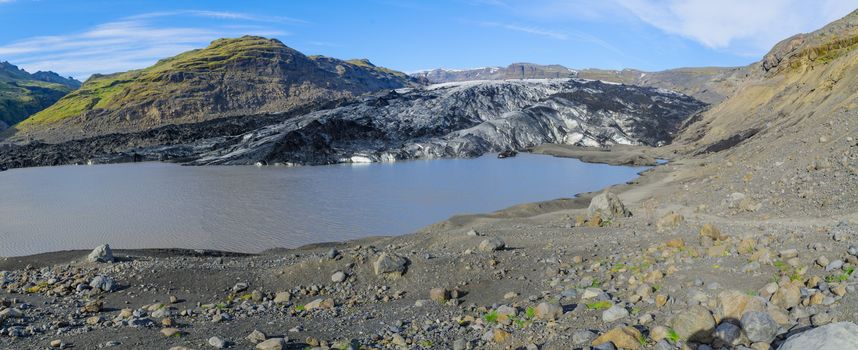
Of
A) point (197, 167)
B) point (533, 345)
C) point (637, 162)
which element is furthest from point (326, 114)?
point (533, 345)

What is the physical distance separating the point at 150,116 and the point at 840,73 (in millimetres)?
100019

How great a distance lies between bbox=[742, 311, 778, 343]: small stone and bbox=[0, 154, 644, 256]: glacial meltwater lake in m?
18.6

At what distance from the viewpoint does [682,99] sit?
351ft

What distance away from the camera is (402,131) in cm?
7856

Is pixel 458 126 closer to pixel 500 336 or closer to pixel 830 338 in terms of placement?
pixel 500 336

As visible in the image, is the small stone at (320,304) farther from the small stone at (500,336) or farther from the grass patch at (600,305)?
the grass patch at (600,305)

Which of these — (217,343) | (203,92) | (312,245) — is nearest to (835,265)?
(217,343)

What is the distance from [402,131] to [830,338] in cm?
7453

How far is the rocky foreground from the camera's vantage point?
6.84m

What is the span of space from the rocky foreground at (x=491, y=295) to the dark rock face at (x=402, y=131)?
49181mm

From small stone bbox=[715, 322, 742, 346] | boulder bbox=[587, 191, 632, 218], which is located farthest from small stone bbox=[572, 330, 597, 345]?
boulder bbox=[587, 191, 632, 218]

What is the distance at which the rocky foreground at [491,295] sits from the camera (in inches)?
269

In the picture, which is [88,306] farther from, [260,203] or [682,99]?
[682,99]

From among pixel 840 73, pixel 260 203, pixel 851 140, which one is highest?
pixel 840 73
